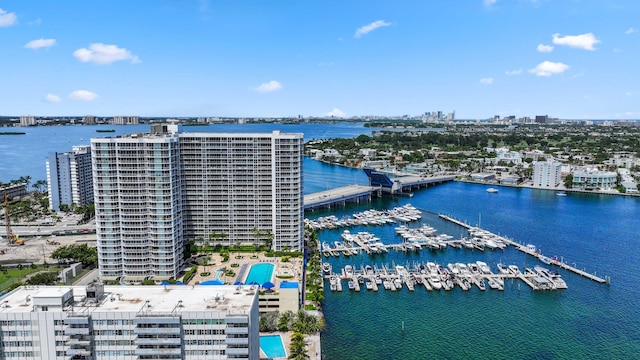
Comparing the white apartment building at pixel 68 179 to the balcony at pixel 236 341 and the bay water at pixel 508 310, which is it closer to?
the bay water at pixel 508 310

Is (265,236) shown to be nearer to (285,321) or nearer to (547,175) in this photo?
(285,321)

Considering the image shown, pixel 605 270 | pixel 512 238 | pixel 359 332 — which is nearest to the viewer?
pixel 359 332

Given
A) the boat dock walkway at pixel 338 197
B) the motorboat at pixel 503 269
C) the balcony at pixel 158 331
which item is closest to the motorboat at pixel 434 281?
the motorboat at pixel 503 269

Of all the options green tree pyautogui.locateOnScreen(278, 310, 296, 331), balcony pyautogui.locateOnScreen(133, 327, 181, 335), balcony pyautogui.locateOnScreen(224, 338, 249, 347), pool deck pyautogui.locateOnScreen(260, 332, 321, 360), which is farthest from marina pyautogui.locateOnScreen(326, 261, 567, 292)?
balcony pyautogui.locateOnScreen(133, 327, 181, 335)

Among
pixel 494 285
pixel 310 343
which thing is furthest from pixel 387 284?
pixel 310 343

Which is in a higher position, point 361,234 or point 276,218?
point 276,218

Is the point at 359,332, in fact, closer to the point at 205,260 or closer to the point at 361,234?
the point at 205,260

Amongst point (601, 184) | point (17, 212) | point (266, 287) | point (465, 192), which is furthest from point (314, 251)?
point (601, 184)
